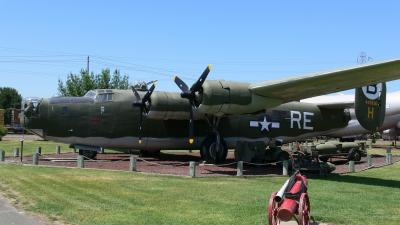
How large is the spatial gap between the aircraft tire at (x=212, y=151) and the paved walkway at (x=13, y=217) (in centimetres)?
1246

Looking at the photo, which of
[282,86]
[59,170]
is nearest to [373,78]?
[282,86]

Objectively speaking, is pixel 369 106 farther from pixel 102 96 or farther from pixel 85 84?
pixel 85 84

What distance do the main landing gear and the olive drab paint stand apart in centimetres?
595

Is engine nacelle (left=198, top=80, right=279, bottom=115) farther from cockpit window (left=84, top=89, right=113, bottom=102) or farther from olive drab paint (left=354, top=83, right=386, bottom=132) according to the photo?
cockpit window (left=84, top=89, right=113, bottom=102)

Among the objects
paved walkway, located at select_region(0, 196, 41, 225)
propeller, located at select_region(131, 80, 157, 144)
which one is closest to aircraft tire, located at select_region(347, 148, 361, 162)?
propeller, located at select_region(131, 80, 157, 144)

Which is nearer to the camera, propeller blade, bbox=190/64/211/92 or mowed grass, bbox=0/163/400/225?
mowed grass, bbox=0/163/400/225

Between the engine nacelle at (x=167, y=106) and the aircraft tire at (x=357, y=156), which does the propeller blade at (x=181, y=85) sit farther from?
the aircraft tire at (x=357, y=156)

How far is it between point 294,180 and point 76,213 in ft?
14.3

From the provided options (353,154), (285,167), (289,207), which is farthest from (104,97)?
(289,207)

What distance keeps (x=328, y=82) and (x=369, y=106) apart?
379 centimetres

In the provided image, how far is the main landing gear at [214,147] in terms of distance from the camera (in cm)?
2202

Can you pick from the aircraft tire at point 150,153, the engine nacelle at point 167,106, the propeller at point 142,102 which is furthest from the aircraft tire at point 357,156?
the propeller at point 142,102

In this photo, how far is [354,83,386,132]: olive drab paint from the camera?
20.3 m

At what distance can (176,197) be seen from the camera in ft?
39.2
